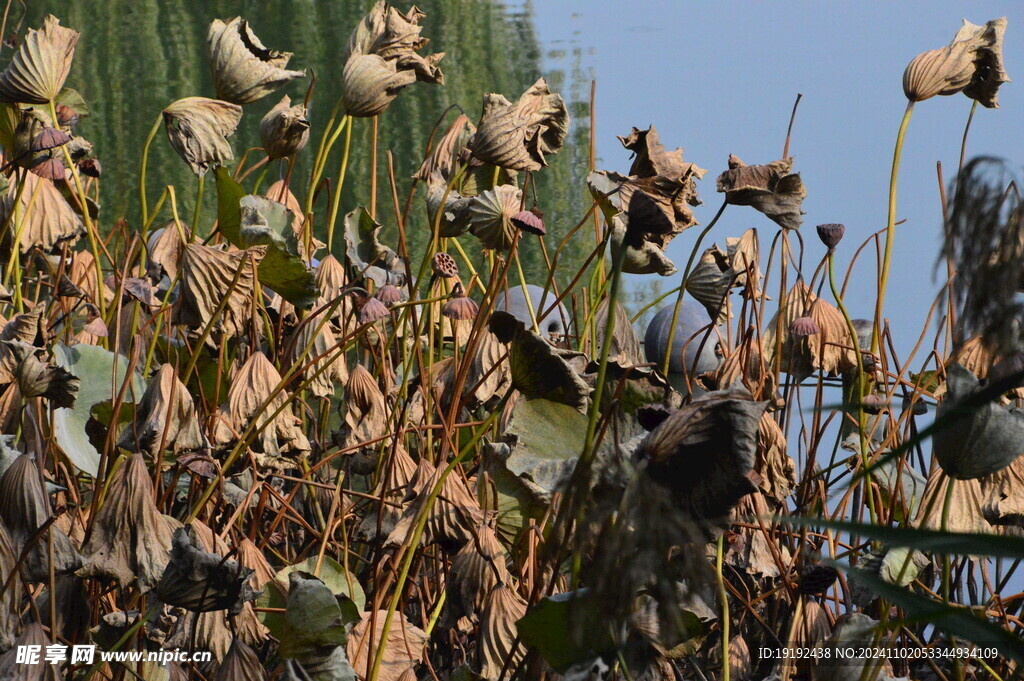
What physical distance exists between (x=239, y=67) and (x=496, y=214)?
270mm

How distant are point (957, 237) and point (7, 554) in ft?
2.01

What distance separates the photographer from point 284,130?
102 centimetres

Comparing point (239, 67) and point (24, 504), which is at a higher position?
point (239, 67)

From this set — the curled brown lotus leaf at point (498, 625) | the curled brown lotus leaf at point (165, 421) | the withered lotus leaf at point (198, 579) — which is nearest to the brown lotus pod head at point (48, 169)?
the curled brown lotus leaf at point (165, 421)

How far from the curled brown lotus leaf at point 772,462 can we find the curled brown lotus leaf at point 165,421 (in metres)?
0.48

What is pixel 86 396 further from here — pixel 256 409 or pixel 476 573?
pixel 476 573

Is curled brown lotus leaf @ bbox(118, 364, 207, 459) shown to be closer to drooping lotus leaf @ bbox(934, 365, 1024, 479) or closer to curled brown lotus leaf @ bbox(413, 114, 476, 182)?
curled brown lotus leaf @ bbox(413, 114, 476, 182)

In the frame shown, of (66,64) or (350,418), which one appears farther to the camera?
(350,418)

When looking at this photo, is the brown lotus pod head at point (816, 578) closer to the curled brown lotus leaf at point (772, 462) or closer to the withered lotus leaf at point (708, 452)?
the curled brown lotus leaf at point (772, 462)

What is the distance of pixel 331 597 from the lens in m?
0.67

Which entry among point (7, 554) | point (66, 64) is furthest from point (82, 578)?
point (66, 64)

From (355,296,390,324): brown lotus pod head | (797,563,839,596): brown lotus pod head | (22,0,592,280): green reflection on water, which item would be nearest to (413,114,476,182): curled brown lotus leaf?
(355,296,390,324): brown lotus pod head

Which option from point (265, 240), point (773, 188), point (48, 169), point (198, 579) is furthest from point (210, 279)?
point (773, 188)

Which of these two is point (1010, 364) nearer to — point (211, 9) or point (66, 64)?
point (66, 64)
